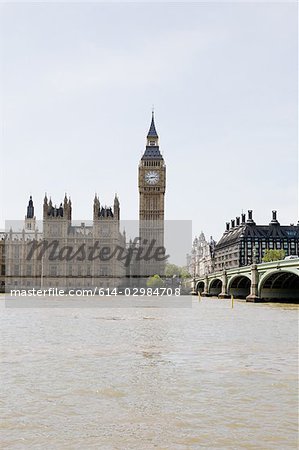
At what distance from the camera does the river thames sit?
1091cm

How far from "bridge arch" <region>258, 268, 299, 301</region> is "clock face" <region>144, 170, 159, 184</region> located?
3887 inches

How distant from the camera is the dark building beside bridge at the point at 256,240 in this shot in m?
159

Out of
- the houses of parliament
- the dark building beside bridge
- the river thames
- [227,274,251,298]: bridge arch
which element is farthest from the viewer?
the dark building beside bridge

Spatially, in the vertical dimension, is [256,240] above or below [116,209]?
below

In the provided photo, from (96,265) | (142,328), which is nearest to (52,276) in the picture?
(96,265)

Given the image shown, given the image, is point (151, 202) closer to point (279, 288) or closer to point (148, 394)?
point (279, 288)

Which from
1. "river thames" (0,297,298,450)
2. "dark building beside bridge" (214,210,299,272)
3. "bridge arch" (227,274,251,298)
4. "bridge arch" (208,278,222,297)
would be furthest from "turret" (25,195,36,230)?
"river thames" (0,297,298,450)

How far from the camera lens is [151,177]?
176m

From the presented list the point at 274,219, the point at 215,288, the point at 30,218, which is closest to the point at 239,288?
the point at 215,288

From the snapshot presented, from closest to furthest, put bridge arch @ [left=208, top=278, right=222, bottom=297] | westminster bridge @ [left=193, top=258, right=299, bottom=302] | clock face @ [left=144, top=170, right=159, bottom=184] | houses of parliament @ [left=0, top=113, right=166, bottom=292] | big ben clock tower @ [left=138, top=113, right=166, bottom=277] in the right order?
westminster bridge @ [left=193, top=258, right=299, bottom=302], bridge arch @ [left=208, top=278, right=222, bottom=297], houses of parliament @ [left=0, top=113, right=166, bottom=292], big ben clock tower @ [left=138, top=113, right=166, bottom=277], clock face @ [left=144, top=170, right=159, bottom=184]

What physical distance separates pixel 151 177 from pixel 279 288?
101 m

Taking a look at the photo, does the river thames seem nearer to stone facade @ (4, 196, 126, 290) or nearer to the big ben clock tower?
stone facade @ (4, 196, 126, 290)

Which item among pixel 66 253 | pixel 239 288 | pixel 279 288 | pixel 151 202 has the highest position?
pixel 151 202

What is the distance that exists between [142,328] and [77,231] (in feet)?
373
